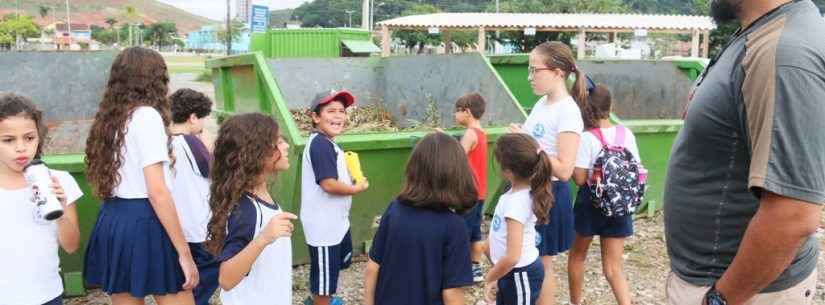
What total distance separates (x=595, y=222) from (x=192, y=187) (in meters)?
1.85

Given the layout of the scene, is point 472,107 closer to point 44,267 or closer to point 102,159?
point 102,159

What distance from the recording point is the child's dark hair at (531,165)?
265 cm

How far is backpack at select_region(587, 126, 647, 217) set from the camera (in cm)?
312

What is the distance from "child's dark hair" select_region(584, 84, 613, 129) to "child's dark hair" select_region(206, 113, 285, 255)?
1622 millimetres

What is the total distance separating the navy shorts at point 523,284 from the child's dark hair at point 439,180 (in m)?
0.61

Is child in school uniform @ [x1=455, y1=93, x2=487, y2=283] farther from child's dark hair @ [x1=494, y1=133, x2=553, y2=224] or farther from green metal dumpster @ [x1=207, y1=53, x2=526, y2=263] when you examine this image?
child's dark hair @ [x1=494, y1=133, x2=553, y2=224]

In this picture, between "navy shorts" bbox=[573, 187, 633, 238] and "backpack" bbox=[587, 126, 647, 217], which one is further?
"navy shorts" bbox=[573, 187, 633, 238]

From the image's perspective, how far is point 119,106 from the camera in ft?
8.00

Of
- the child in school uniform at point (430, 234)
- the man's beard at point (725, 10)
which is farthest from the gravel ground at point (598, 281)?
the man's beard at point (725, 10)

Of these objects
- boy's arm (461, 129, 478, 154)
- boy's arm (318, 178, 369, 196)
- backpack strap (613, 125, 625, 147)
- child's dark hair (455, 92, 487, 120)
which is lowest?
boy's arm (318, 178, 369, 196)

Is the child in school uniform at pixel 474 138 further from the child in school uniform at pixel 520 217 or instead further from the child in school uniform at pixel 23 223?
the child in school uniform at pixel 23 223

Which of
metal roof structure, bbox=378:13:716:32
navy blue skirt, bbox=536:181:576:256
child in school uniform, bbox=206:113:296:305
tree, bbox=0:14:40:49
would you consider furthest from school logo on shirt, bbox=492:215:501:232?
tree, bbox=0:14:40:49

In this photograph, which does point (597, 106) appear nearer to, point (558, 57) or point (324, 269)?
point (558, 57)

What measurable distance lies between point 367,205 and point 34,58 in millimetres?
3319
